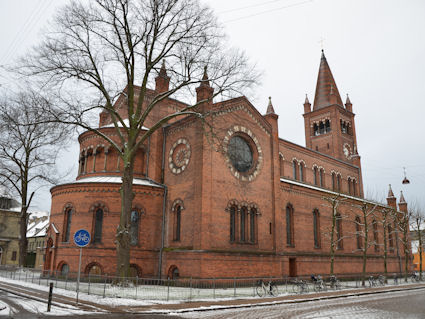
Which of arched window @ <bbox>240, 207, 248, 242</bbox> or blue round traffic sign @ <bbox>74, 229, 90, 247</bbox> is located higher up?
arched window @ <bbox>240, 207, 248, 242</bbox>

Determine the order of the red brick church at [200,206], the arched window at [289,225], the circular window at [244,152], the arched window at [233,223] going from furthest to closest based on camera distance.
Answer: the arched window at [289,225] < the circular window at [244,152] < the arched window at [233,223] < the red brick church at [200,206]

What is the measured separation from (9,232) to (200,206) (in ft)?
136

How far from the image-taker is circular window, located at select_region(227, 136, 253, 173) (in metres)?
25.8

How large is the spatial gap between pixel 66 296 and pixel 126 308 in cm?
468

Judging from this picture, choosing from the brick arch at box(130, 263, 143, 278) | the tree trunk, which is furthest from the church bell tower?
the tree trunk

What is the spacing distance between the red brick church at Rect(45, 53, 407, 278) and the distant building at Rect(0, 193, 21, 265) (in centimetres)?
2967

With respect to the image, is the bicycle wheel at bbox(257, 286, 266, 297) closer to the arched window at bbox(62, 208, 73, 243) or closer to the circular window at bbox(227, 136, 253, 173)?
the circular window at bbox(227, 136, 253, 173)

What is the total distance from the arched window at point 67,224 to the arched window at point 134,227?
4.56m

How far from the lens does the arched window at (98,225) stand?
78.4ft

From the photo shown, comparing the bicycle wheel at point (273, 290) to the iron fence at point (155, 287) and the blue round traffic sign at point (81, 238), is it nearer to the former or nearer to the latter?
the iron fence at point (155, 287)

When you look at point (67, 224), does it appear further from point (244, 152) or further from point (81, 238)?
point (244, 152)

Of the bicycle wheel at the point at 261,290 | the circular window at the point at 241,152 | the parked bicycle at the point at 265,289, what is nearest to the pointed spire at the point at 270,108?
the circular window at the point at 241,152

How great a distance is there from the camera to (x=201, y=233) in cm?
2203

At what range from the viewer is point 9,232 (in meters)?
50.5
